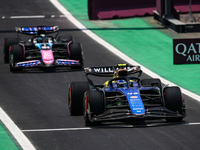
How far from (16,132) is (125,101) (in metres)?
2.65

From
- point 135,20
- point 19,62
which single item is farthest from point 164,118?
point 135,20

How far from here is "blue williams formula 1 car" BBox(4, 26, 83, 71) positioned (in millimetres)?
24528

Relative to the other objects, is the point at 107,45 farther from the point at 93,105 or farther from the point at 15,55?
the point at 93,105

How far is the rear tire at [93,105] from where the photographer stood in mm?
15727

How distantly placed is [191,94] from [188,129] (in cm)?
545

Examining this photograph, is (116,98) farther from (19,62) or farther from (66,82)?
(19,62)

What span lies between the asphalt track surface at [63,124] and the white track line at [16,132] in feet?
0.43

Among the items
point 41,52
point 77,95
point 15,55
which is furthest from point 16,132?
point 41,52

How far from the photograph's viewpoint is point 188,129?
15.4m

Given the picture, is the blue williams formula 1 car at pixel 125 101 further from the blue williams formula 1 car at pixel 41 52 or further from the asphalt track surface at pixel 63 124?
the blue williams formula 1 car at pixel 41 52

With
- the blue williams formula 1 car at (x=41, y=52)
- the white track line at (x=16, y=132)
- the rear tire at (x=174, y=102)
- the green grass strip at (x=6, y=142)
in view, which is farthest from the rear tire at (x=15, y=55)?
the rear tire at (x=174, y=102)

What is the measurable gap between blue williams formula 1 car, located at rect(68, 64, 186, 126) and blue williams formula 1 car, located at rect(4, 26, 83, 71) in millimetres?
7189

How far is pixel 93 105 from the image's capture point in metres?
15.8

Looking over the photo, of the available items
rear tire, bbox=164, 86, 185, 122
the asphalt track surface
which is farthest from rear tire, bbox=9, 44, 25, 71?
rear tire, bbox=164, 86, 185, 122
